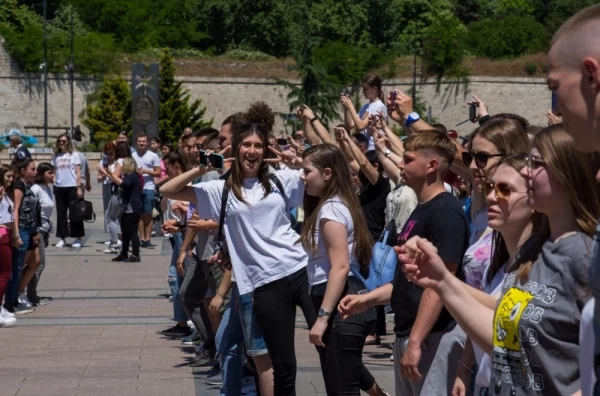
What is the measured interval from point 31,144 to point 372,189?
5175cm

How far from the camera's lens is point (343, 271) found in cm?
537

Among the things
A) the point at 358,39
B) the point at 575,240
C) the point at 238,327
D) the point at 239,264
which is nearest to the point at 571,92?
the point at 575,240

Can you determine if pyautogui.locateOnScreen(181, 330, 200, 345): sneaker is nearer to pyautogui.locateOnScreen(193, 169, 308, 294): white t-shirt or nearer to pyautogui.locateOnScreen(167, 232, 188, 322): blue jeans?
pyautogui.locateOnScreen(167, 232, 188, 322): blue jeans

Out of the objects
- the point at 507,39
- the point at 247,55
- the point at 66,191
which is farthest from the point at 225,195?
the point at 507,39

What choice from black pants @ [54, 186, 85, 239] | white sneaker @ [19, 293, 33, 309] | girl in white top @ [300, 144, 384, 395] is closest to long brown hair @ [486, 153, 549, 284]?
girl in white top @ [300, 144, 384, 395]

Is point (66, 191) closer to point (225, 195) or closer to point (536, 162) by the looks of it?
point (225, 195)

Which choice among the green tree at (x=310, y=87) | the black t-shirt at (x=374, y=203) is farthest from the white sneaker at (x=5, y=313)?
the green tree at (x=310, y=87)

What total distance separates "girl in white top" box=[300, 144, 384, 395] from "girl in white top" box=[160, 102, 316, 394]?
0.71ft

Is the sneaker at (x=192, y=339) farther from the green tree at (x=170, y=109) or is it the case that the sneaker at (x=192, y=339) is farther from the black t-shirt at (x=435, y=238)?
the green tree at (x=170, y=109)

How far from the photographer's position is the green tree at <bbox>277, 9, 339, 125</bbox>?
63169 mm

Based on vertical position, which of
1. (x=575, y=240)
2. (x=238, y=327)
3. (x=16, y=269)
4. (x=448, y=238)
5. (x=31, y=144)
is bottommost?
(x=31, y=144)

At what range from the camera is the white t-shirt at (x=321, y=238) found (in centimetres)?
552

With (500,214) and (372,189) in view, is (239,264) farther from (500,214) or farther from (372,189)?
(372,189)

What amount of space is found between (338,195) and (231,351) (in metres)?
1.51
